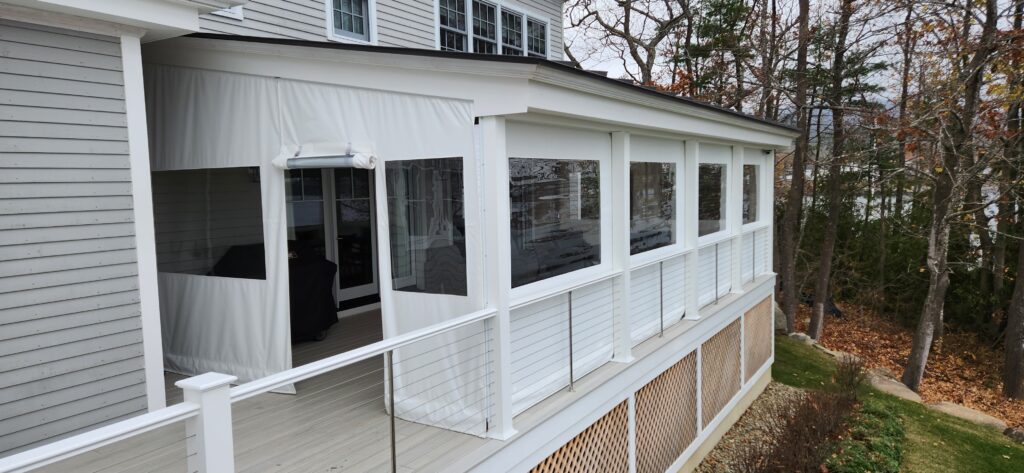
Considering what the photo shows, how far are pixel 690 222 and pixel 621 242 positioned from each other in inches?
76.4

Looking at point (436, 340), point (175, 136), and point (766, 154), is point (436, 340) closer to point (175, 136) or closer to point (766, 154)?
point (175, 136)

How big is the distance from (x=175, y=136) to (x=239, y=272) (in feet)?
4.45

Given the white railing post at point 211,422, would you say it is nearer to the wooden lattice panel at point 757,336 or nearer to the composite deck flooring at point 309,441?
the composite deck flooring at point 309,441

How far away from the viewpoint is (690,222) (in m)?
7.43

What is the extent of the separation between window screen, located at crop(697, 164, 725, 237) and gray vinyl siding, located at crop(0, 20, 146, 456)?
18.8 ft

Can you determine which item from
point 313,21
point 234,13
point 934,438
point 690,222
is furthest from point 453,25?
point 934,438

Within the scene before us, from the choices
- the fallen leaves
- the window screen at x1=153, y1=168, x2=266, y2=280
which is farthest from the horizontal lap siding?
the fallen leaves

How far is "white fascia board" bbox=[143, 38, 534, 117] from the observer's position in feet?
13.5

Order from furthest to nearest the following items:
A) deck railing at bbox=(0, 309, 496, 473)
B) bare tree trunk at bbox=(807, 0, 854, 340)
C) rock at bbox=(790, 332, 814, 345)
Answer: bare tree trunk at bbox=(807, 0, 854, 340), rock at bbox=(790, 332, 814, 345), deck railing at bbox=(0, 309, 496, 473)

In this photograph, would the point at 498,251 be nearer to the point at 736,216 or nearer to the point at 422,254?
the point at 422,254

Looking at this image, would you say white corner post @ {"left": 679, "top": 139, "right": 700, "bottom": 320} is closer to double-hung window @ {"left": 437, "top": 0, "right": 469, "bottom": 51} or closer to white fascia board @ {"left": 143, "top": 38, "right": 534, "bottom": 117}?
white fascia board @ {"left": 143, "top": 38, "right": 534, "bottom": 117}

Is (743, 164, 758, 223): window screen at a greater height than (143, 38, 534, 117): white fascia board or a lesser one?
lesser

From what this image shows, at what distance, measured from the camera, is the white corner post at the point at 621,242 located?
18.9 ft

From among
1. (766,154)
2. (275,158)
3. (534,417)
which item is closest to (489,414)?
(534,417)
